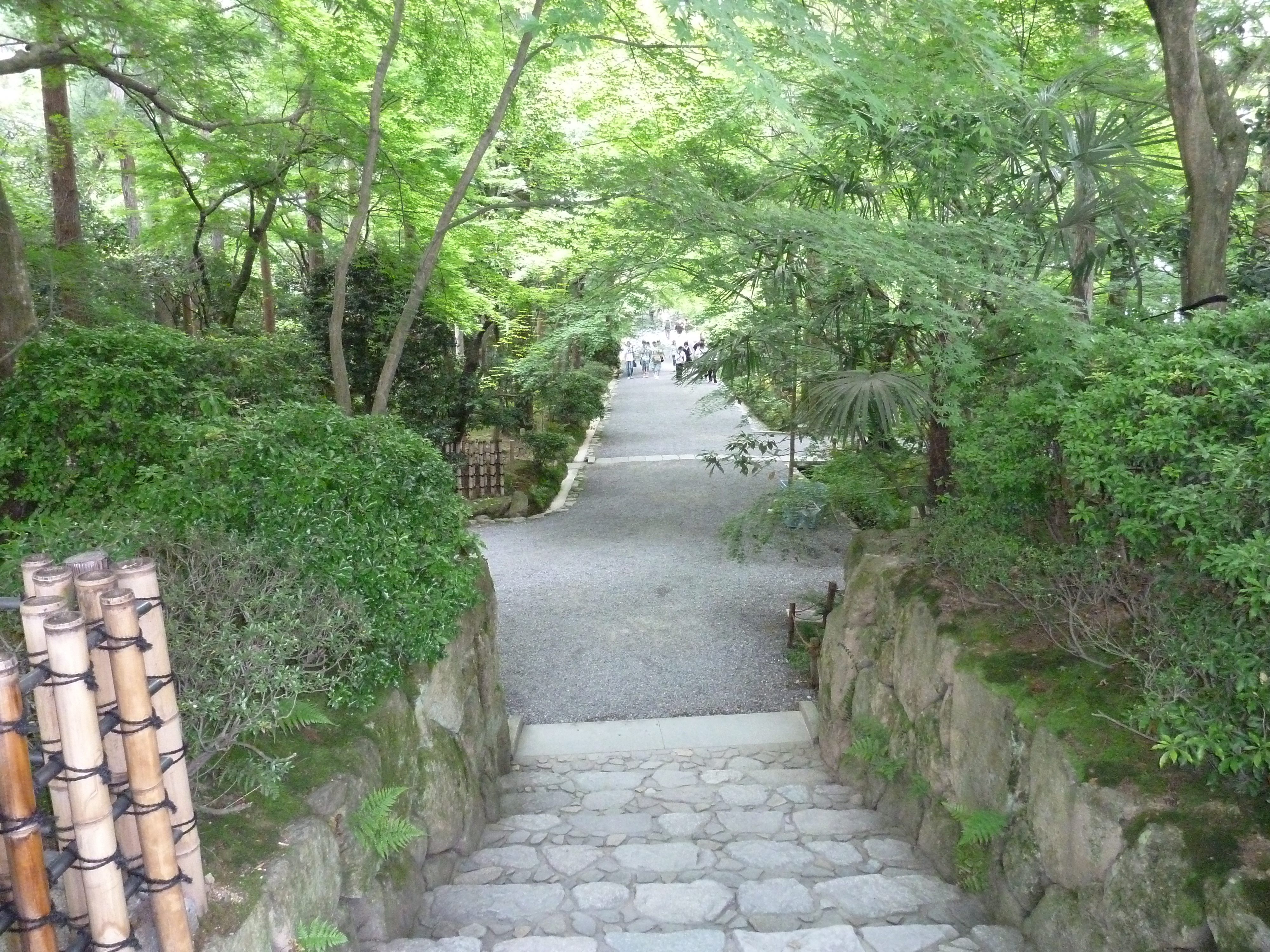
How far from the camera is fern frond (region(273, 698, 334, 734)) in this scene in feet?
9.73

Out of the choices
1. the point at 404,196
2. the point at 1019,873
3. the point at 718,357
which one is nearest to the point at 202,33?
the point at 404,196

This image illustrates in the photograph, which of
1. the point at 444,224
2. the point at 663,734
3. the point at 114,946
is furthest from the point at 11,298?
the point at 663,734

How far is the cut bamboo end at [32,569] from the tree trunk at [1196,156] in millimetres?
5110

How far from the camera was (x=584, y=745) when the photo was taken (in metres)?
6.20

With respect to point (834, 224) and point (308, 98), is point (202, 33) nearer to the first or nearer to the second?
point (308, 98)

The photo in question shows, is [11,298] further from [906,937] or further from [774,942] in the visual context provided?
[906,937]

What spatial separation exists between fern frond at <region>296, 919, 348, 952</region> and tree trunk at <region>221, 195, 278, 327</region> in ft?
28.6

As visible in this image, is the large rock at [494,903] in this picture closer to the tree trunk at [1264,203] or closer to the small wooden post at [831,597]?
the small wooden post at [831,597]

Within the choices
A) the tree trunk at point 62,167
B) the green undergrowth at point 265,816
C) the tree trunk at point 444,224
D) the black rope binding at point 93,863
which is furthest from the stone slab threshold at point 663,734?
the tree trunk at point 62,167

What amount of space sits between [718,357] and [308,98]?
455cm

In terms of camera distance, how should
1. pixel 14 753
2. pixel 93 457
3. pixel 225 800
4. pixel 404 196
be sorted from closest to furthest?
pixel 14 753
pixel 225 800
pixel 93 457
pixel 404 196

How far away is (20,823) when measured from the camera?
1.62 meters

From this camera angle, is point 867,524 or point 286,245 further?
point 286,245

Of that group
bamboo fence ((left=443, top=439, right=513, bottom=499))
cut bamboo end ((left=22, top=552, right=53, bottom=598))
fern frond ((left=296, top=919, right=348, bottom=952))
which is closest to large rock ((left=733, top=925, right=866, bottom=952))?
fern frond ((left=296, top=919, right=348, bottom=952))
